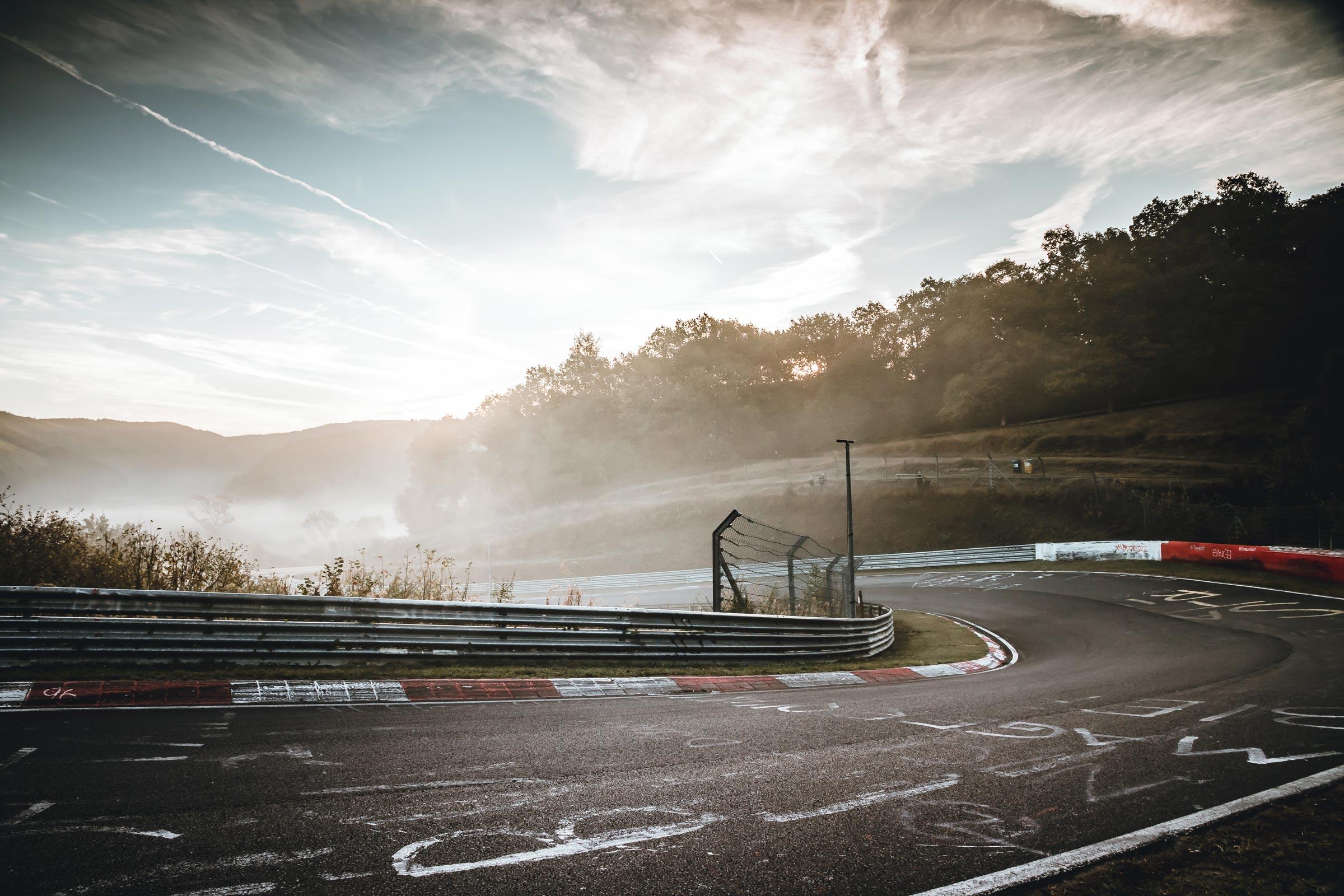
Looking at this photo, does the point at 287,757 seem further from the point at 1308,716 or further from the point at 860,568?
the point at 860,568

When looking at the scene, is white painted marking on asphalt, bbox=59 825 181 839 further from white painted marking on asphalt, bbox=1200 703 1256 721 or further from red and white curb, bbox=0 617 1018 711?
white painted marking on asphalt, bbox=1200 703 1256 721

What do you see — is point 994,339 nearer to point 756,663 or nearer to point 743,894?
point 756,663

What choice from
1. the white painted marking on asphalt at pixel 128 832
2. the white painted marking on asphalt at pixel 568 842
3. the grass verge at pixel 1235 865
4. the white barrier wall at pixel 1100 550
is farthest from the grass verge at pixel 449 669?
the white barrier wall at pixel 1100 550

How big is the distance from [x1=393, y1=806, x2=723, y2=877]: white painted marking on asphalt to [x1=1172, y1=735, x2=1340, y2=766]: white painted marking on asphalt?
16.5 feet

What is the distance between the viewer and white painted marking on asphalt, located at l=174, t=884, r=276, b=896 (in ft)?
9.64

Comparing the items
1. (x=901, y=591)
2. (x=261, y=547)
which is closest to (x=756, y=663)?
(x=901, y=591)

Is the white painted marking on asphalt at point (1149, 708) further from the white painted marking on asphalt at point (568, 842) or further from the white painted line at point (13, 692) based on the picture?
the white painted line at point (13, 692)

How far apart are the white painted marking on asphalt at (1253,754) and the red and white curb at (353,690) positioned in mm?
5366

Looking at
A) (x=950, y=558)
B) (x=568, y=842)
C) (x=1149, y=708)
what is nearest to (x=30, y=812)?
(x=568, y=842)

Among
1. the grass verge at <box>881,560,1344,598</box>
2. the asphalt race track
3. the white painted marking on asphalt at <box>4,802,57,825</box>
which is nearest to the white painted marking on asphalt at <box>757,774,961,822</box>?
the asphalt race track

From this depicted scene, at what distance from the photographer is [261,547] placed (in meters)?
87.4

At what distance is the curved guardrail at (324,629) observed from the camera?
286 inches

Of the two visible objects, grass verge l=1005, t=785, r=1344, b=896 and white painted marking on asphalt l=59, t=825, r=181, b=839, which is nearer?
grass verge l=1005, t=785, r=1344, b=896

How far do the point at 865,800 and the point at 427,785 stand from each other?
10.4ft
